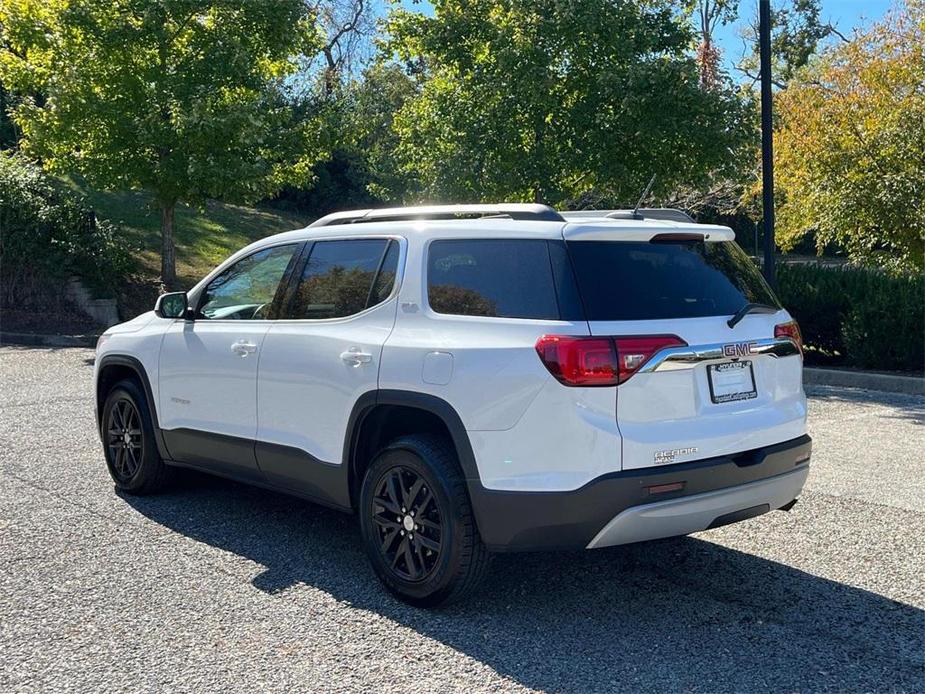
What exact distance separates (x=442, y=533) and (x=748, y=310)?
174 cm

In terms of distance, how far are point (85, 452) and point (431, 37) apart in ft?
31.9

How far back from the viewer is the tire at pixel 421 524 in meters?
4.27

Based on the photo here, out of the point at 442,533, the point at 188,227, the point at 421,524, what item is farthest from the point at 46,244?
the point at 442,533

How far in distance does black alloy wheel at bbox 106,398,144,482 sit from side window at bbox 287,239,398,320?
1.76 meters

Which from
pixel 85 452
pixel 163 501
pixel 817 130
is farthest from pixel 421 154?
pixel 163 501

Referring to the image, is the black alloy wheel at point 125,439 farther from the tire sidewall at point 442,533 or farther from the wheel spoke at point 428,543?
the wheel spoke at point 428,543

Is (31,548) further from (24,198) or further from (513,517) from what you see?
(24,198)

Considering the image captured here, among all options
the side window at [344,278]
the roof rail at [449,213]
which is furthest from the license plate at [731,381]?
the side window at [344,278]

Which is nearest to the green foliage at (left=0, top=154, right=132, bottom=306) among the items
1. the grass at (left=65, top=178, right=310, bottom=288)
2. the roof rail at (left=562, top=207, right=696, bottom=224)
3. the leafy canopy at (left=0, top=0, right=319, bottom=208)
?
the leafy canopy at (left=0, top=0, right=319, bottom=208)

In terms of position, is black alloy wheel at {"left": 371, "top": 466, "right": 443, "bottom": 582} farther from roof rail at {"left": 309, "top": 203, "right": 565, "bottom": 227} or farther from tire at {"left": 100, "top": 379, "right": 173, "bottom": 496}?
tire at {"left": 100, "top": 379, "right": 173, "bottom": 496}

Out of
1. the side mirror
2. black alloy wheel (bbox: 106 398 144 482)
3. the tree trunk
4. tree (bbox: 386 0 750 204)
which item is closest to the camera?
the side mirror

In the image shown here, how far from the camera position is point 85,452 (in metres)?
7.74

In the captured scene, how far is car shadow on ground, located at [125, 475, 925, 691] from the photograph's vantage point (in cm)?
381

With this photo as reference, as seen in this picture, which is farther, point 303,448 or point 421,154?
point 421,154
